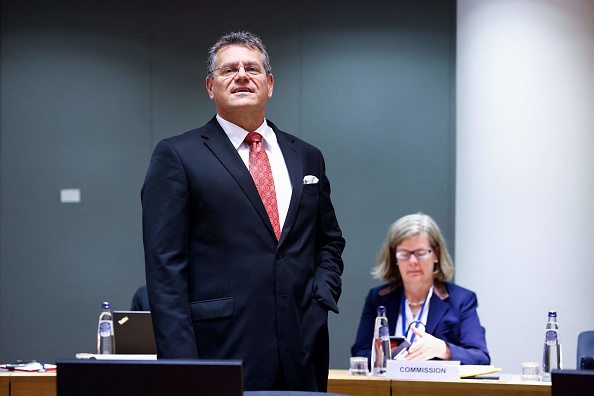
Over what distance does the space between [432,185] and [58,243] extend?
8.60ft

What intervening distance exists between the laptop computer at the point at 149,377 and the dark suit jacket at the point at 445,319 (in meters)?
2.72

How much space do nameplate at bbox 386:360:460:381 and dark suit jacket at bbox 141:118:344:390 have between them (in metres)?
0.89

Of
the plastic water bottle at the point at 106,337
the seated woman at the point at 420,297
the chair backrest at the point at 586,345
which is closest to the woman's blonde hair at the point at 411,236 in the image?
the seated woman at the point at 420,297

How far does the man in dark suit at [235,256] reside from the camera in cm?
249

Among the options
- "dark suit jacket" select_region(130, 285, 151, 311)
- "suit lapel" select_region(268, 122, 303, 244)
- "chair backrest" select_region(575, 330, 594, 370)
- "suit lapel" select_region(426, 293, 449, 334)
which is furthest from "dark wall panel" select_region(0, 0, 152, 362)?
"suit lapel" select_region(268, 122, 303, 244)

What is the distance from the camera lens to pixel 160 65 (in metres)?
6.32

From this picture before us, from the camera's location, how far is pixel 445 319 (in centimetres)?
430

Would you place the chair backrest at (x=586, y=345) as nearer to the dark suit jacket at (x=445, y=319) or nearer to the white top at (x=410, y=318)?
the dark suit jacket at (x=445, y=319)

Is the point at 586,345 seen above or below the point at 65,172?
below

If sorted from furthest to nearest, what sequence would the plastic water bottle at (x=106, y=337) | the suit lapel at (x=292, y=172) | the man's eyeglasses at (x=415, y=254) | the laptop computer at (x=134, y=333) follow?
the man's eyeglasses at (x=415, y=254) < the plastic water bottle at (x=106, y=337) < the laptop computer at (x=134, y=333) < the suit lapel at (x=292, y=172)

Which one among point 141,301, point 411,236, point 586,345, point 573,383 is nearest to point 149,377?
point 573,383

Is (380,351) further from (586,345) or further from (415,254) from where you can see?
(586,345)

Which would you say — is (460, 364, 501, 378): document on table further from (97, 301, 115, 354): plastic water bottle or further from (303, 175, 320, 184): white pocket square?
(97, 301, 115, 354): plastic water bottle

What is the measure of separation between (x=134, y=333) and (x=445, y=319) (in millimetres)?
1477
